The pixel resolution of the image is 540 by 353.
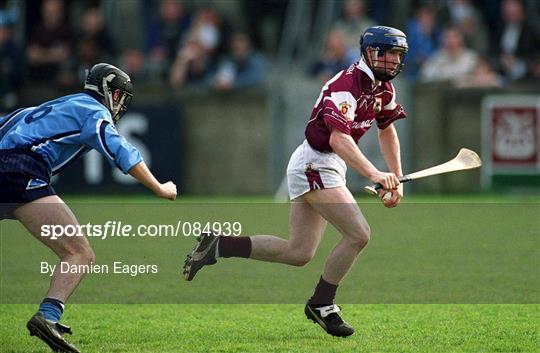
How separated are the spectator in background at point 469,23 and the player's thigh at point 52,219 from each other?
12.4 m

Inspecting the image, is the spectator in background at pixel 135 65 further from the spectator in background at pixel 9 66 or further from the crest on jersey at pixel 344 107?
the crest on jersey at pixel 344 107

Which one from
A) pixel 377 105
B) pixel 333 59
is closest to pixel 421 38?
pixel 333 59

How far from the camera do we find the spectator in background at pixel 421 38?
59.4 ft

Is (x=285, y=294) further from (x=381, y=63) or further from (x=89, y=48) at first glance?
(x=89, y=48)

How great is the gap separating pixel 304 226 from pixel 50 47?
11.3m

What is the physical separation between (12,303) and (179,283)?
1.53 m

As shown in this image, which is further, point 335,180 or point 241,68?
point 241,68

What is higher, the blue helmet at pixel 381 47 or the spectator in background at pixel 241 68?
the blue helmet at pixel 381 47

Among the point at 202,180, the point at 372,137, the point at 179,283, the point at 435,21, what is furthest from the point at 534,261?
the point at 435,21

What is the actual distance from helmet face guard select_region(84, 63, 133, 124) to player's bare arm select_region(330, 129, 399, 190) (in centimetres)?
133

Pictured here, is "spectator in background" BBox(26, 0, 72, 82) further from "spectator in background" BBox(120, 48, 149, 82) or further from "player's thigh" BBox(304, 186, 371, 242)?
"player's thigh" BBox(304, 186, 371, 242)

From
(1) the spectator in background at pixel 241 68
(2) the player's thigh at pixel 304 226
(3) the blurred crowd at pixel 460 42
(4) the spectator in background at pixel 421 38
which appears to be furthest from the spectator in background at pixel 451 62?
(2) the player's thigh at pixel 304 226

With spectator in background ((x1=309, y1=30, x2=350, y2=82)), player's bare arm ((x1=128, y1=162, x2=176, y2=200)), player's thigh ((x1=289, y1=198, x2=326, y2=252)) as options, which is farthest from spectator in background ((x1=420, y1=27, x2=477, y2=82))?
player's bare arm ((x1=128, y1=162, x2=176, y2=200))

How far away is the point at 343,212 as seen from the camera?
7.43 m
